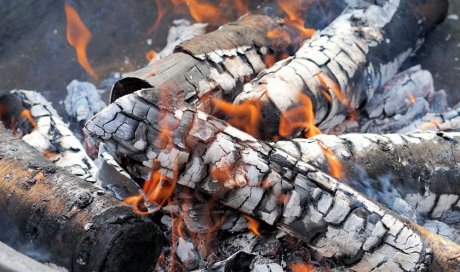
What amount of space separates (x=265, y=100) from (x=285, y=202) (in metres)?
0.52

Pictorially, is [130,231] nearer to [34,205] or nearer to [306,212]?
[34,205]

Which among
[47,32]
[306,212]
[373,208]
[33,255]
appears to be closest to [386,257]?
[373,208]

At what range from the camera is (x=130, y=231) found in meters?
1.67

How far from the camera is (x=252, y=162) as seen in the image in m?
1.79

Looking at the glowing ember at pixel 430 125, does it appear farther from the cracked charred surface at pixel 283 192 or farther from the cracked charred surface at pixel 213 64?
the cracked charred surface at pixel 283 192

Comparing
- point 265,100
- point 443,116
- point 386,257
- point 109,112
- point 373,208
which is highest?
point 109,112

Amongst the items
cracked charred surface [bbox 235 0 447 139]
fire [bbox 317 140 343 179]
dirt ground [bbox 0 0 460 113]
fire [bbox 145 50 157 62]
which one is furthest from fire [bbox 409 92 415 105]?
fire [bbox 145 50 157 62]

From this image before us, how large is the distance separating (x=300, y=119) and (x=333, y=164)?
29 centimetres

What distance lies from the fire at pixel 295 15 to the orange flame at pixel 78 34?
3.89 ft

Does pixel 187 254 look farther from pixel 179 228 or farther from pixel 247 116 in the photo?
pixel 247 116

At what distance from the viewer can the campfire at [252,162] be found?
1.73 m

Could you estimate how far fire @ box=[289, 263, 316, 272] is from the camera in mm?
1925

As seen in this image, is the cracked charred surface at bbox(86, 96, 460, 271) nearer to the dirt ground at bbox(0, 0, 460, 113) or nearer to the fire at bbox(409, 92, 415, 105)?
the fire at bbox(409, 92, 415, 105)

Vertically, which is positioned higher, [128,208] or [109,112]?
[109,112]
